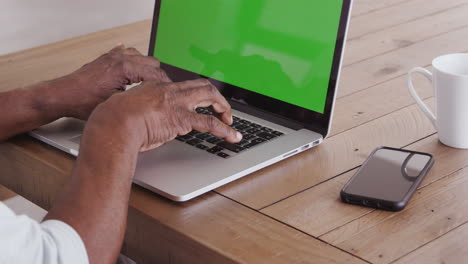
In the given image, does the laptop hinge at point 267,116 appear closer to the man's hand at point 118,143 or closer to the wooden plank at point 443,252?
the man's hand at point 118,143

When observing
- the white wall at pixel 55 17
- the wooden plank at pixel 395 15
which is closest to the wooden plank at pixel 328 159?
the wooden plank at pixel 395 15

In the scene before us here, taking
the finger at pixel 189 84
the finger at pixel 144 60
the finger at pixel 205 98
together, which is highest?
the finger at pixel 189 84

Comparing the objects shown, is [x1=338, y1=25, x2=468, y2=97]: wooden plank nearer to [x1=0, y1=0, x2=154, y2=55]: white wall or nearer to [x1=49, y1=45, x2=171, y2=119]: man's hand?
[x1=49, y1=45, x2=171, y2=119]: man's hand

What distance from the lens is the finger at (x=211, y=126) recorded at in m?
1.09

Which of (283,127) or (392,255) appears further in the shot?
(283,127)

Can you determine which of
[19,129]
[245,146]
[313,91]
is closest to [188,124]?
[245,146]

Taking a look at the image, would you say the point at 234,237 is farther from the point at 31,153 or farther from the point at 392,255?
the point at 31,153

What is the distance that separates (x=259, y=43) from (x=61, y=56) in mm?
581

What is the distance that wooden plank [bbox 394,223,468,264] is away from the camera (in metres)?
0.86

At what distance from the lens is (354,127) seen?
125 centimetres

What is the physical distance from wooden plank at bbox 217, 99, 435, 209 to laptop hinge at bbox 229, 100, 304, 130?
6cm

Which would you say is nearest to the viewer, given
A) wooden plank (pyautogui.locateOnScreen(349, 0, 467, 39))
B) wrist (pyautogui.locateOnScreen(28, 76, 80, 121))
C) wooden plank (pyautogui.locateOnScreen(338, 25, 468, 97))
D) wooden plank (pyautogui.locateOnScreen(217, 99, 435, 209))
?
wooden plank (pyautogui.locateOnScreen(217, 99, 435, 209))

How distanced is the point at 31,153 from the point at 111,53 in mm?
245

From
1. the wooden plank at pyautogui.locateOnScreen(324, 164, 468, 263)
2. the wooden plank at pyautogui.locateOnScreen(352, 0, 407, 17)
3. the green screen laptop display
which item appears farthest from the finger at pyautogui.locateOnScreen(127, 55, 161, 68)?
the wooden plank at pyautogui.locateOnScreen(352, 0, 407, 17)
